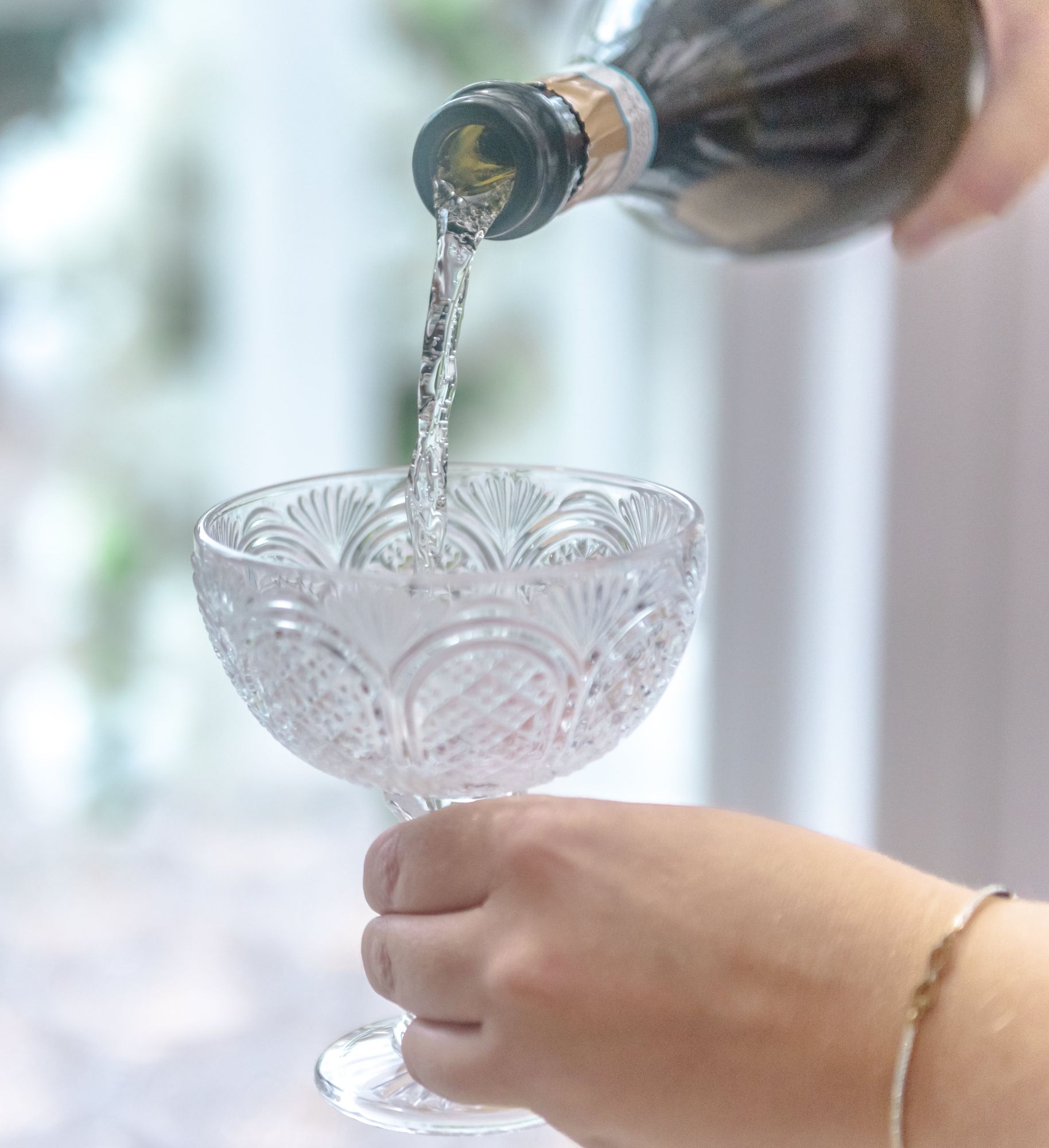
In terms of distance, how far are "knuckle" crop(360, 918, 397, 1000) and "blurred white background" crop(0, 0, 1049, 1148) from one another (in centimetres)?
25

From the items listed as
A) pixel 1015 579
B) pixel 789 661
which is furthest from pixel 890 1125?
pixel 789 661

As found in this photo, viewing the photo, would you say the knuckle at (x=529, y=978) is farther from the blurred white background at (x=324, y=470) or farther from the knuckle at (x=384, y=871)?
the blurred white background at (x=324, y=470)

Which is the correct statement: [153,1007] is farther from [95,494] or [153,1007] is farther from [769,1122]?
[95,494]

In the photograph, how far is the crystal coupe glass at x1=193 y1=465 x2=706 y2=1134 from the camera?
557mm

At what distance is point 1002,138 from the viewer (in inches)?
35.2

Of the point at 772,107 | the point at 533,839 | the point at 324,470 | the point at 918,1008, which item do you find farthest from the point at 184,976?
the point at 324,470

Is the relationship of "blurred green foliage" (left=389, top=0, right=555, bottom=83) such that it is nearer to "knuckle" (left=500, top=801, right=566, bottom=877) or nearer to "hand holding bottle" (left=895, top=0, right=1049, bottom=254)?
"hand holding bottle" (left=895, top=0, right=1049, bottom=254)

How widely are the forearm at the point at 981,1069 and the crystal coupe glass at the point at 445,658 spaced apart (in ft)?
0.61

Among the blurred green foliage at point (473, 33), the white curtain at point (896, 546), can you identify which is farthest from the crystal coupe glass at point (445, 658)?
the blurred green foliage at point (473, 33)

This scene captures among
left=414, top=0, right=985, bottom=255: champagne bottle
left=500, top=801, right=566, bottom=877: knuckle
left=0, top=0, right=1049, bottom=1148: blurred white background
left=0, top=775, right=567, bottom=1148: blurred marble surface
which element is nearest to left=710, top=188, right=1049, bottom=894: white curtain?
left=0, top=0, right=1049, bottom=1148: blurred white background

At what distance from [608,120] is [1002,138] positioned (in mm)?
350

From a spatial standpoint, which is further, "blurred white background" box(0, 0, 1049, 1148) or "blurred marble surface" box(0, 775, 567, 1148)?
"blurred white background" box(0, 0, 1049, 1148)

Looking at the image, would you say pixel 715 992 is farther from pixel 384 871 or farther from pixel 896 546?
pixel 896 546

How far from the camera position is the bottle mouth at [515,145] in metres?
0.62
